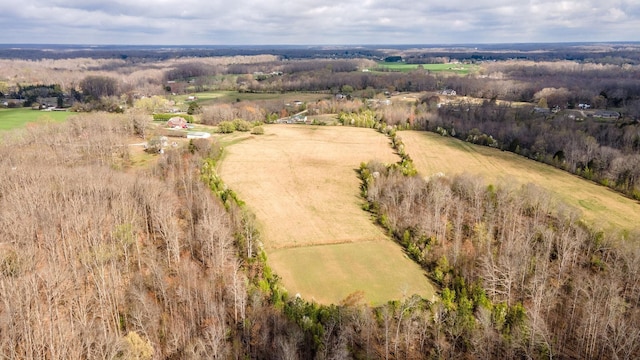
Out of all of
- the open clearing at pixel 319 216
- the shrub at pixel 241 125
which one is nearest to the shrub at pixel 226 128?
the shrub at pixel 241 125

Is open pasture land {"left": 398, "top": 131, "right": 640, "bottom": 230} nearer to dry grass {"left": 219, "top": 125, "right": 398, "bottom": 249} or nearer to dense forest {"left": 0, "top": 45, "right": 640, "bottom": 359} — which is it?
dense forest {"left": 0, "top": 45, "right": 640, "bottom": 359}

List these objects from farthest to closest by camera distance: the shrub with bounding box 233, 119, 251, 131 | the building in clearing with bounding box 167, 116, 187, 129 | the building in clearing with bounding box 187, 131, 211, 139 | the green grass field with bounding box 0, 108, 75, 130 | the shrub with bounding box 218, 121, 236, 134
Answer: the shrub with bounding box 233, 119, 251, 131
the building in clearing with bounding box 167, 116, 187, 129
the shrub with bounding box 218, 121, 236, 134
the green grass field with bounding box 0, 108, 75, 130
the building in clearing with bounding box 187, 131, 211, 139

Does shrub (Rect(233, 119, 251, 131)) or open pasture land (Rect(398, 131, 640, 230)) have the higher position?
shrub (Rect(233, 119, 251, 131))

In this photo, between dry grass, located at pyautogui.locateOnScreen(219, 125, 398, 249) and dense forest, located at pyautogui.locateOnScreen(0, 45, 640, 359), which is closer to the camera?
dense forest, located at pyautogui.locateOnScreen(0, 45, 640, 359)

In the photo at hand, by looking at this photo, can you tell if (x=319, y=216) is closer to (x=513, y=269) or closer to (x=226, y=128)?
(x=513, y=269)

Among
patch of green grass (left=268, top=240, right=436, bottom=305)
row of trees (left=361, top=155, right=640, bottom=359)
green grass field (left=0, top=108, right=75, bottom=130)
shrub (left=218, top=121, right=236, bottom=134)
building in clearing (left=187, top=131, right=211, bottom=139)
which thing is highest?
green grass field (left=0, top=108, right=75, bottom=130)

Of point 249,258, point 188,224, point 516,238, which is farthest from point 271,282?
point 516,238

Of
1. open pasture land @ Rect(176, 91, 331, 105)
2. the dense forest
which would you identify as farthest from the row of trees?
open pasture land @ Rect(176, 91, 331, 105)
